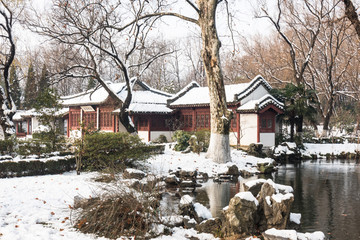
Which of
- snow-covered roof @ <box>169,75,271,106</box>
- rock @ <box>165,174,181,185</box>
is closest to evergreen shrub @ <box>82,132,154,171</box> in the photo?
rock @ <box>165,174,181,185</box>

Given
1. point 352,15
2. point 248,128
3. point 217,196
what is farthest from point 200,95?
point 352,15

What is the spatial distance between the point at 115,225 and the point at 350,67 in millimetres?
30114

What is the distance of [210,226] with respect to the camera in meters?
7.36

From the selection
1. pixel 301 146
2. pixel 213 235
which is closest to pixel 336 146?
pixel 301 146

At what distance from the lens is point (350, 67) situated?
102 feet

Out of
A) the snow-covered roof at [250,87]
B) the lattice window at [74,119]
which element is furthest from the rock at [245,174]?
the lattice window at [74,119]

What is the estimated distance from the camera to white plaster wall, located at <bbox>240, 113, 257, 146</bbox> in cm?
2380

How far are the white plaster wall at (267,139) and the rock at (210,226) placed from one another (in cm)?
1714

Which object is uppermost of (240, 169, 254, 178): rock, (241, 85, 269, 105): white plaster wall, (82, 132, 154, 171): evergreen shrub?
(241, 85, 269, 105): white plaster wall

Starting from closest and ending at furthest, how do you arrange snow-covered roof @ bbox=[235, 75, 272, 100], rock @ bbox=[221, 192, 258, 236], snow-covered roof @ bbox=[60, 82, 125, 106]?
rock @ bbox=[221, 192, 258, 236]
snow-covered roof @ bbox=[235, 75, 272, 100]
snow-covered roof @ bbox=[60, 82, 125, 106]

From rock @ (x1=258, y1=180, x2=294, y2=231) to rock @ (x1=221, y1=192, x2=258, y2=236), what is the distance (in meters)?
0.23

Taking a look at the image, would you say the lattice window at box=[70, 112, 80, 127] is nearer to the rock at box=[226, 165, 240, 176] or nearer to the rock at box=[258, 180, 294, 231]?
the rock at box=[226, 165, 240, 176]

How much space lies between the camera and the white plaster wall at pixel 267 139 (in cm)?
2394

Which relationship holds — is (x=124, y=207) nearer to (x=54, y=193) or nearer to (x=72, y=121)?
(x=54, y=193)
